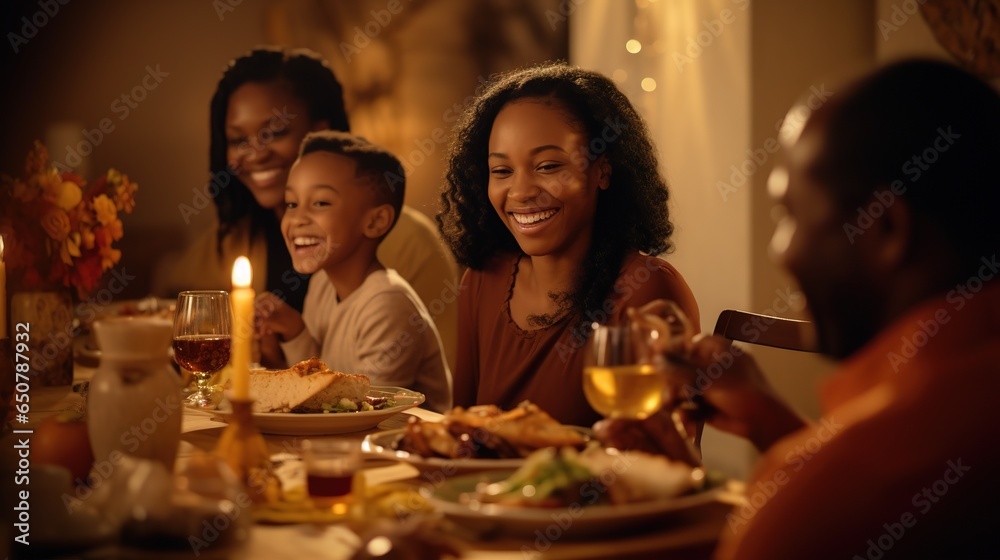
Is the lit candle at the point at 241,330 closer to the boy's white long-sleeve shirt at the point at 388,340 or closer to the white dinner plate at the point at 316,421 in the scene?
the white dinner plate at the point at 316,421

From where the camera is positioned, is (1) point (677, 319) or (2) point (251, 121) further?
(2) point (251, 121)

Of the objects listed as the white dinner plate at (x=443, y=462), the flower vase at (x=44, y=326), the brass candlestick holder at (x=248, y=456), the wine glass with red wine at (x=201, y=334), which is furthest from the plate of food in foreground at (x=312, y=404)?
the flower vase at (x=44, y=326)

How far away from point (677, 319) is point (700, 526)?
1.17 ft

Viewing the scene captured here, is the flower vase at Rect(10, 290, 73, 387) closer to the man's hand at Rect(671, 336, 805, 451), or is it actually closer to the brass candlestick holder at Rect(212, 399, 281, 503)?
the brass candlestick holder at Rect(212, 399, 281, 503)

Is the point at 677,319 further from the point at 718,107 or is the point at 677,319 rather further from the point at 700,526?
the point at 718,107

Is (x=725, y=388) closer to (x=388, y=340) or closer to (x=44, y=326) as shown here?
(x=44, y=326)

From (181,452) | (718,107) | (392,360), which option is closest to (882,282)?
(181,452)

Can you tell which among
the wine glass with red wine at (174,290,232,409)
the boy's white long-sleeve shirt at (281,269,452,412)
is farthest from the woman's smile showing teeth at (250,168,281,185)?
the wine glass with red wine at (174,290,232,409)

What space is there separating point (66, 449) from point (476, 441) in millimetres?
539

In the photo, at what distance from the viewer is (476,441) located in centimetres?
131

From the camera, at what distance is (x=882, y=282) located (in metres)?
0.87

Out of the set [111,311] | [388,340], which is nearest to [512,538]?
[388,340]

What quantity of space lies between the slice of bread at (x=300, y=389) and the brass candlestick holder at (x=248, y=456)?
Answer: 0.48 meters

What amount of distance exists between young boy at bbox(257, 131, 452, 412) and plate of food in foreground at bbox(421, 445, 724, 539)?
1.75 metres
